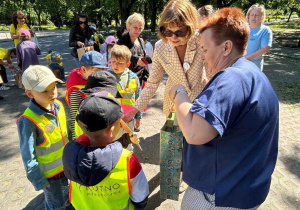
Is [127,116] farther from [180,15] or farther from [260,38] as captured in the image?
[260,38]

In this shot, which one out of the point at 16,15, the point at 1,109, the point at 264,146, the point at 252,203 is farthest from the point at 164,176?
the point at 16,15

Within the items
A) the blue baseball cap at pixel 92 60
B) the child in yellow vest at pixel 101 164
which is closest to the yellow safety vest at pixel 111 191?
the child in yellow vest at pixel 101 164

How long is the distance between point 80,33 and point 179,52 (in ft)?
12.5

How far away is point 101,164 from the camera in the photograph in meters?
1.25

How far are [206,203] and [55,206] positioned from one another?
60.2 inches

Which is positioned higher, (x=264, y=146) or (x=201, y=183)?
(x=264, y=146)

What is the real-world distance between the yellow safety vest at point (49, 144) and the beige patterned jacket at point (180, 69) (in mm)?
780

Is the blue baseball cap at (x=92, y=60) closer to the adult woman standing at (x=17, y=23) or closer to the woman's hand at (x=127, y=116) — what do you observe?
the woman's hand at (x=127, y=116)

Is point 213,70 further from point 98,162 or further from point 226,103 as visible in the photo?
point 98,162

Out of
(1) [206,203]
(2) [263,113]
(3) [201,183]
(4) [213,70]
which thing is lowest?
(1) [206,203]

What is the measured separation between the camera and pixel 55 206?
2.06 meters

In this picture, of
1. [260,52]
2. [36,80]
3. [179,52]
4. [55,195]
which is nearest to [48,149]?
[55,195]

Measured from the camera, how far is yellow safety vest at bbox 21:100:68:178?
5.89 feet

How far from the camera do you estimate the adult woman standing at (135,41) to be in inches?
140
